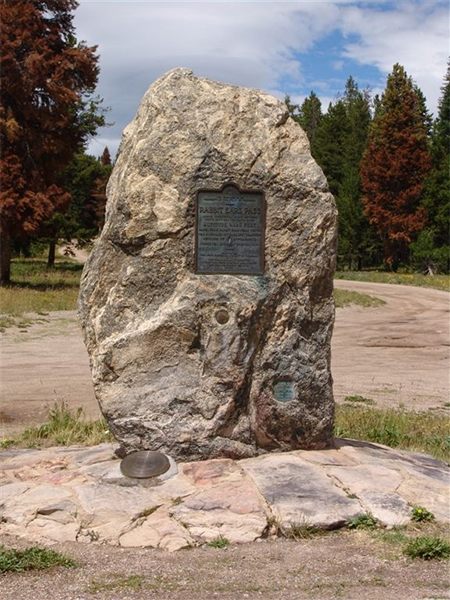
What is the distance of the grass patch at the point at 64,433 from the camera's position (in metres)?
7.22

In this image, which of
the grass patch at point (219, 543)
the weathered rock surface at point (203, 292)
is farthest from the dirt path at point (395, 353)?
the grass patch at point (219, 543)

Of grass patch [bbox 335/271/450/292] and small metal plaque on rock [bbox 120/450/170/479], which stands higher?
grass patch [bbox 335/271/450/292]

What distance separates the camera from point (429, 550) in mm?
Result: 4668

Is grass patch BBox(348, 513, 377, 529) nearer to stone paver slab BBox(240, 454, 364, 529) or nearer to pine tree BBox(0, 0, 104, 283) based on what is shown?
stone paver slab BBox(240, 454, 364, 529)

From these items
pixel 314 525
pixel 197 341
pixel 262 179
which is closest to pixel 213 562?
pixel 314 525

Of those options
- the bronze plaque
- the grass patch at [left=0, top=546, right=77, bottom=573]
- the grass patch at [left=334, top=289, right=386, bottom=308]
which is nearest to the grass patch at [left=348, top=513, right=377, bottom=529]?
the grass patch at [left=0, top=546, right=77, bottom=573]

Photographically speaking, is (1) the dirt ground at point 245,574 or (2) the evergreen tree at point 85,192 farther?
(2) the evergreen tree at point 85,192

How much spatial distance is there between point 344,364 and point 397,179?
1194 inches

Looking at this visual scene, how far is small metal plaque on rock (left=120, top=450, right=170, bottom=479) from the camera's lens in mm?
5613

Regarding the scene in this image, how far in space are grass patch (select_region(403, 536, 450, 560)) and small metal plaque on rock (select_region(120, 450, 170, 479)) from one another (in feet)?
6.39

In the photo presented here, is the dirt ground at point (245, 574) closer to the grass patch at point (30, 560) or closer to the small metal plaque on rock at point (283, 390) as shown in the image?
the grass patch at point (30, 560)

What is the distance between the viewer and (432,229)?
38.9m

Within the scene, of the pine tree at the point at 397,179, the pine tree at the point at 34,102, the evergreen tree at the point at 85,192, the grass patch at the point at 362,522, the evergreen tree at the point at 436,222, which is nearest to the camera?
the grass patch at the point at 362,522

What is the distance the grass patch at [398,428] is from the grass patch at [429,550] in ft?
7.96
